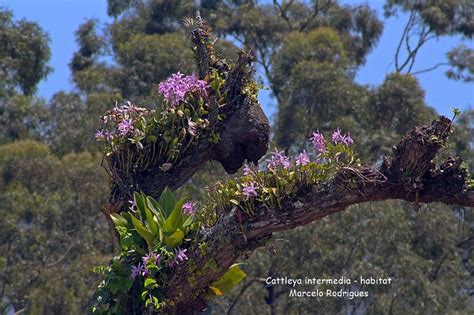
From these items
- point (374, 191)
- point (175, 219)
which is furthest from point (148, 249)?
point (374, 191)

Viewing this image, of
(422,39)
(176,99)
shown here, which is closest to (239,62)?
(176,99)

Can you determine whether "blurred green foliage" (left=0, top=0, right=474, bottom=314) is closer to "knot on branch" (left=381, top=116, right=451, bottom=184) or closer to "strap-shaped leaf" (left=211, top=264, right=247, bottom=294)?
"strap-shaped leaf" (left=211, top=264, right=247, bottom=294)

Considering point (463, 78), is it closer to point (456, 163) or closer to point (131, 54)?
point (131, 54)

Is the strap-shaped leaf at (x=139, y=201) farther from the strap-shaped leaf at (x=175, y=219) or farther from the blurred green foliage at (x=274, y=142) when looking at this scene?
the blurred green foliage at (x=274, y=142)

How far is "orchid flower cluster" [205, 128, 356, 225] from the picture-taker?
609 centimetres

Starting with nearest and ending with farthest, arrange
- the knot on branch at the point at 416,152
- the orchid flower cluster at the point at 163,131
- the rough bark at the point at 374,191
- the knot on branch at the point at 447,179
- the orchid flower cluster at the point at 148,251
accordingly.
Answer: the knot on branch at the point at 416,152
the rough bark at the point at 374,191
the knot on branch at the point at 447,179
the orchid flower cluster at the point at 148,251
the orchid flower cluster at the point at 163,131

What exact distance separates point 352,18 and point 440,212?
33.1ft

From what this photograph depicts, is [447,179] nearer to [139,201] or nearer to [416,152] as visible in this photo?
[416,152]

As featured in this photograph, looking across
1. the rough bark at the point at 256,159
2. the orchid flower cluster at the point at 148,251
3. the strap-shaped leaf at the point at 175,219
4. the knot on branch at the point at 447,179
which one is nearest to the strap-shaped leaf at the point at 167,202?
the orchid flower cluster at the point at 148,251

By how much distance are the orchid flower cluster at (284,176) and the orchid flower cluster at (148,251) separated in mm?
349

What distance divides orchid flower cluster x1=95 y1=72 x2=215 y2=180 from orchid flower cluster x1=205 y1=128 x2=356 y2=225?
0.63m

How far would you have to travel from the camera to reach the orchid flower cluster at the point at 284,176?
6.09 m

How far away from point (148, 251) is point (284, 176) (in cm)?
97

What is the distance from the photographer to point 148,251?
20.8 ft
